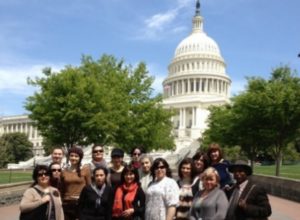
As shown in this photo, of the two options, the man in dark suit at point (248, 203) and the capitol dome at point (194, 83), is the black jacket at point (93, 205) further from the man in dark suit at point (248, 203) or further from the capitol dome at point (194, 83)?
the capitol dome at point (194, 83)

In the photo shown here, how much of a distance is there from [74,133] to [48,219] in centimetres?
2568

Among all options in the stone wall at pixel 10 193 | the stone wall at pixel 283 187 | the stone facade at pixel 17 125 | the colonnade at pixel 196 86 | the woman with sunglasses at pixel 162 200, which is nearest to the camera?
the woman with sunglasses at pixel 162 200

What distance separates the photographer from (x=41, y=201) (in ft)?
21.3

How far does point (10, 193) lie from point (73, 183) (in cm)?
1167

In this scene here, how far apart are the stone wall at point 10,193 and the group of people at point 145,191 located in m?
10.6

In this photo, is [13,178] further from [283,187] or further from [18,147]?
[18,147]

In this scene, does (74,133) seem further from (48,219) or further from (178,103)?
(178,103)

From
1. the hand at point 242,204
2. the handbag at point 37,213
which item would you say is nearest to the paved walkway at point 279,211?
the handbag at point 37,213

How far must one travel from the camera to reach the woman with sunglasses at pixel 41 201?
6.49 metres

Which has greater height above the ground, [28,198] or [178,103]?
[178,103]

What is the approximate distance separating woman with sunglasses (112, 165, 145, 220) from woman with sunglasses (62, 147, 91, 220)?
2.85 ft

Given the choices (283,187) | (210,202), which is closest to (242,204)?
(210,202)

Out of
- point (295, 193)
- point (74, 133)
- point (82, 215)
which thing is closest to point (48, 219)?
point (82, 215)

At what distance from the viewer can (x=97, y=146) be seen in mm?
8805
